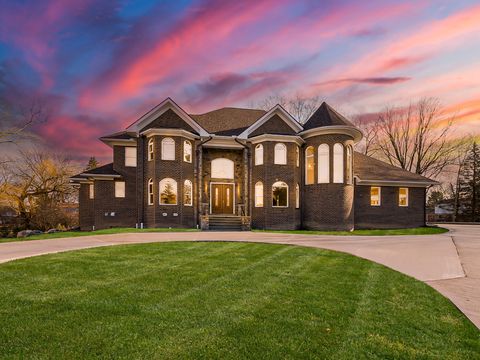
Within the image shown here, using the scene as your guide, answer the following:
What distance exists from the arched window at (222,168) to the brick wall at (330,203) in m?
5.88

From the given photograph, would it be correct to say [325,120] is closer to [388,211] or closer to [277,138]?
[277,138]

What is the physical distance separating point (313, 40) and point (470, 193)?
3789 centimetres

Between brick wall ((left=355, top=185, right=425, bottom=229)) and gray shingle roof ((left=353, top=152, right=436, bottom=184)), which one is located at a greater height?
gray shingle roof ((left=353, top=152, right=436, bottom=184))

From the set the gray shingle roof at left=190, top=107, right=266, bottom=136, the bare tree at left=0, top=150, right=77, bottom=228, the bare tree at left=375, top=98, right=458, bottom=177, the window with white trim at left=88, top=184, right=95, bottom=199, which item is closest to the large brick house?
the gray shingle roof at left=190, top=107, right=266, bottom=136

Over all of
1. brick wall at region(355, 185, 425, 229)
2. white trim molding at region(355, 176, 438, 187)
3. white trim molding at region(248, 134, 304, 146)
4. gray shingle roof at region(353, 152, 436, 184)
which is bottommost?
brick wall at region(355, 185, 425, 229)

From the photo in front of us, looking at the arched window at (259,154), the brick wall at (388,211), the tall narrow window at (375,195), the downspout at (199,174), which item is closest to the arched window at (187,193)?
the downspout at (199,174)

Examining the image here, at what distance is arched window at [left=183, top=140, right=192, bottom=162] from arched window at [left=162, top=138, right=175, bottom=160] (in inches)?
29.0

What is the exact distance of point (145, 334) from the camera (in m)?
3.21

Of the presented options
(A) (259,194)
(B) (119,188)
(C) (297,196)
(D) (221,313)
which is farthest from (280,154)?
(D) (221,313)

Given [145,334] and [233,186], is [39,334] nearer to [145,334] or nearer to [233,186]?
[145,334]

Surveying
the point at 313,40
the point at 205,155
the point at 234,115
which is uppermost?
the point at 313,40

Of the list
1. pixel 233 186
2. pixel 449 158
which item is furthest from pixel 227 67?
pixel 449 158

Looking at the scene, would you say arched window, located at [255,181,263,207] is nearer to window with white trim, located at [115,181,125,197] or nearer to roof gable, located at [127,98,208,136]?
roof gable, located at [127,98,208,136]

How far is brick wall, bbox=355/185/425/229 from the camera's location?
20906mm
